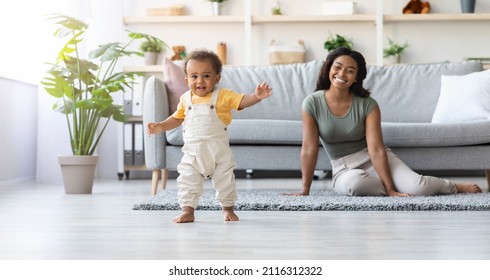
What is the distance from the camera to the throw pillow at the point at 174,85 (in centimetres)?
432

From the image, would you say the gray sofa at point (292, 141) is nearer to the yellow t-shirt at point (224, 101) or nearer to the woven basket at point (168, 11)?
the yellow t-shirt at point (224, 101)

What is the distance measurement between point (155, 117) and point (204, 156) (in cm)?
156

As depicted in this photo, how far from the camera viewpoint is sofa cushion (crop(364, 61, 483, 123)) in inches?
185

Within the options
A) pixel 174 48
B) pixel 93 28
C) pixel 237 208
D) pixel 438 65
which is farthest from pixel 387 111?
pixel 93 28

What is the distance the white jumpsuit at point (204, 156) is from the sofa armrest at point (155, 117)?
1.48m

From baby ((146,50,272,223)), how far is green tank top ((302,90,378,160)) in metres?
1.07

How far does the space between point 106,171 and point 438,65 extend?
2.95 metres

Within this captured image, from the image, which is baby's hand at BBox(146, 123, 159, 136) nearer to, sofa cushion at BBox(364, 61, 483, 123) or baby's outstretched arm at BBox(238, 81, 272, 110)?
baby's outstretched arm at BBox(238, 81, 272, 110)

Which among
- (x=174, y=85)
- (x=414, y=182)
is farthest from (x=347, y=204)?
(x=174, y=85)

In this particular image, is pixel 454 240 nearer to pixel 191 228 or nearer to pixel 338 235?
pixel 338 235

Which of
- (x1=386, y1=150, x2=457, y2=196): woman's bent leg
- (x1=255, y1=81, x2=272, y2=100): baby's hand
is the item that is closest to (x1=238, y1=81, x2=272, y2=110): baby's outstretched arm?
(x1=255, y1=81, x2=272, y2=100): baby's hand

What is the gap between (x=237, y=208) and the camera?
124 inches

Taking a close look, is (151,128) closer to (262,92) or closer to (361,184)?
(262,92)

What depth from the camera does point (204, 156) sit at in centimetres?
265
